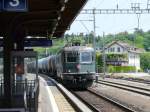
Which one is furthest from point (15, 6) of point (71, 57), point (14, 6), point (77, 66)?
point (71, 57)

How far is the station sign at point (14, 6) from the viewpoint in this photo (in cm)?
1219

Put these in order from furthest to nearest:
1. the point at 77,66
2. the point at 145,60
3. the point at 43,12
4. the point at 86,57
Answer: the point at 145,60, the point at 86,57, the point at 77,66, the point at 43,12

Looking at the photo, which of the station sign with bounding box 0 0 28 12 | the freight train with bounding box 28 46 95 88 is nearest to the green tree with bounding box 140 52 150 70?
the freight train with bounding box 28 46 95 88

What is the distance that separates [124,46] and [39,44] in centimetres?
13397

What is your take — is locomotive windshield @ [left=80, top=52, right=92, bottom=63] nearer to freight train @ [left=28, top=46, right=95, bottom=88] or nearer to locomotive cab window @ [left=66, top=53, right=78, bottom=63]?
freight train @ [left=28, top=46, right=95, bottom=88]

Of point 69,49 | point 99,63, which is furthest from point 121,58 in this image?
point 69,49

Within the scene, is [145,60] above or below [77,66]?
above

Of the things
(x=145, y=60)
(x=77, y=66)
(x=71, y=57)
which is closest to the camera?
(x=77, y=66)

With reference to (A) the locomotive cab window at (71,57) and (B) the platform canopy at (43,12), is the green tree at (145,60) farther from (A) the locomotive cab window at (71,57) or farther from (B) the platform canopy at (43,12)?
(B) the platform canopy at (43,12)

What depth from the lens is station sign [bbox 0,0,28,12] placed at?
12.2m

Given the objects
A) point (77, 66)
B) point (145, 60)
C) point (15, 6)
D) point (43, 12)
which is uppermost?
point (145, 60)

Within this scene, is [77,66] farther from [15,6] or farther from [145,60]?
[145,60]

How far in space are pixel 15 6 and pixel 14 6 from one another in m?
0.03

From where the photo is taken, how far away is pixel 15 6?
1222 cm
